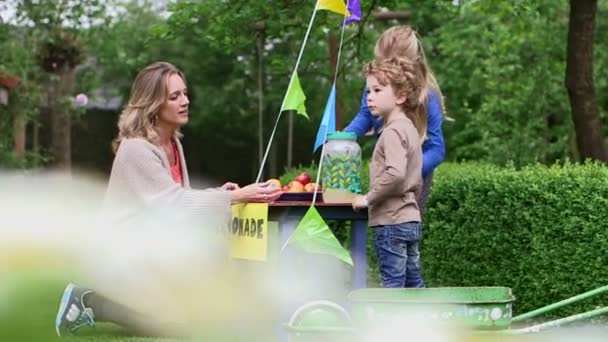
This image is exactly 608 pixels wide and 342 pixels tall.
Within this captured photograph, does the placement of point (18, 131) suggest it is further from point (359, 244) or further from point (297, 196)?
point (359, 244)

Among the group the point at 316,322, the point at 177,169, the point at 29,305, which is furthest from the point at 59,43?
the point at 29,305

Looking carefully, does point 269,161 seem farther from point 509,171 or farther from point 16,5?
point 509,171

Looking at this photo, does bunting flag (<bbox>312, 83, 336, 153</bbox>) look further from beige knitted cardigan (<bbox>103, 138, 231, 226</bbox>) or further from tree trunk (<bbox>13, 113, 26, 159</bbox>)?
tree trunk (<bbox>13, 113, 26, 159</bbox>)

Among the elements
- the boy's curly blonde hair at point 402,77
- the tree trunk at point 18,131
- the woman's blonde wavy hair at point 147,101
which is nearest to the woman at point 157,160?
the woman's blonde wavy hair at point 147,101

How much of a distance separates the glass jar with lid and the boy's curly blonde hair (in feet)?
0.77

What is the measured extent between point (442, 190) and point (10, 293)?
551 cm

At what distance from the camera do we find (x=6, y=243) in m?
0.43

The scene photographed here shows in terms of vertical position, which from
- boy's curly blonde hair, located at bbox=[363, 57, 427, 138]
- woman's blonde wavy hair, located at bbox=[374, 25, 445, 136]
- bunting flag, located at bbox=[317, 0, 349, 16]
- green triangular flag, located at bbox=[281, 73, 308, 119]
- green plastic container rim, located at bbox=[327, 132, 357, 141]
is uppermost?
bunting flag, located at bbox=[317, 0, 349, 16]

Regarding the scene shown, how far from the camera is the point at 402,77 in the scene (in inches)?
133

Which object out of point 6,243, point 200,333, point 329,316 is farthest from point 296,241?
point 6,243

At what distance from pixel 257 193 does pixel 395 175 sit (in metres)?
0.52

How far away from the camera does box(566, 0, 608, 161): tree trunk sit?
739 cm

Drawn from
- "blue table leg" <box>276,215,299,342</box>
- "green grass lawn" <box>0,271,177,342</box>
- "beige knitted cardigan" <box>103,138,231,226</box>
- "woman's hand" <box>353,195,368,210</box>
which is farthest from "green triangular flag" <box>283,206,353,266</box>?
"green grass lawn" <box>0,271,177,342</box>

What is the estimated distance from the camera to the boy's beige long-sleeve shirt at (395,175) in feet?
10.9
